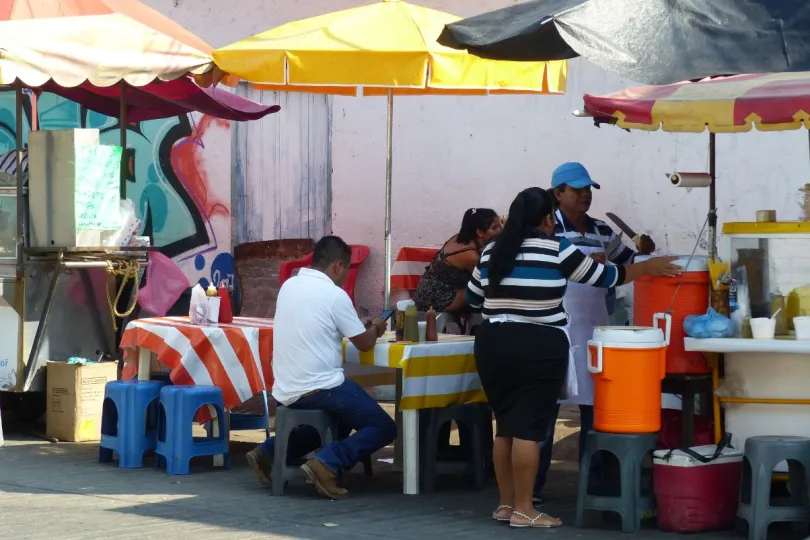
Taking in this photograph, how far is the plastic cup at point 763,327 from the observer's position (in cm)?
641

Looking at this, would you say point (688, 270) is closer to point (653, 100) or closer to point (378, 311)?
point (653, 100)

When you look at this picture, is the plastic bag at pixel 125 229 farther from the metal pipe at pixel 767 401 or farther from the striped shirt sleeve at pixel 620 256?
the metal pipe at pixel 767 401

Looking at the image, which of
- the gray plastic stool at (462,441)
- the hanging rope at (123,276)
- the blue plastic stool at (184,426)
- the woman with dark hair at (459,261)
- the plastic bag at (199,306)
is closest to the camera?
the gray plastic stool at (462,441)

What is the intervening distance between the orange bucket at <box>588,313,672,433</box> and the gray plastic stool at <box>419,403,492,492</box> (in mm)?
1184

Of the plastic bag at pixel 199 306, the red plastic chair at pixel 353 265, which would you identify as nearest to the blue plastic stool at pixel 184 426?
the plastic bag at pixel 199 306

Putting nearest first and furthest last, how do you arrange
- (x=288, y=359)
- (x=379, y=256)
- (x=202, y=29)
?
(x=288, y=359), (x=379, y=256), (x=202, y=29)

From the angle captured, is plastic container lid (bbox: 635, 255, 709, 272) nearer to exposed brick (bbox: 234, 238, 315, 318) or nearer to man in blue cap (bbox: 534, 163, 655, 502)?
man in blue cap (bbox: 534, 163, 655, 502)

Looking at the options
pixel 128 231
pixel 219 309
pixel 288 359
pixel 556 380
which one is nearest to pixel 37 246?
pixel 128 231

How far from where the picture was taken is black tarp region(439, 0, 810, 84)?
5.66 m

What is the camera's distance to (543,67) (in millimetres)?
8250


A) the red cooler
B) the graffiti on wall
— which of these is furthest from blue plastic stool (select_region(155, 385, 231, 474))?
the graffiti on wall

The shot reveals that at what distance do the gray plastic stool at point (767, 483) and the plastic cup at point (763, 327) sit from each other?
1.69 ft

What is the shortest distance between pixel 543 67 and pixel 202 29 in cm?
495

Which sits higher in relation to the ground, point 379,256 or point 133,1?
point 133,1
